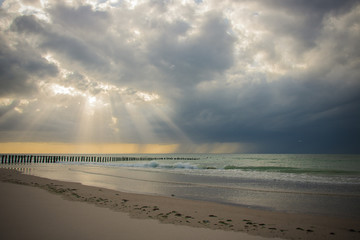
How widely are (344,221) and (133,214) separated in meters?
7.13

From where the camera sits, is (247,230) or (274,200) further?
(274,200)

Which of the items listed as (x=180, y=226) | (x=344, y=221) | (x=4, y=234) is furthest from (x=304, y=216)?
(x=4, y=234)

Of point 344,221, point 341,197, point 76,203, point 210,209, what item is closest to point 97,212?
point 76,203

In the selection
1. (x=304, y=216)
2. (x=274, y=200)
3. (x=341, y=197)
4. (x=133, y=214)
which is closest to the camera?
(x=133, y=214)

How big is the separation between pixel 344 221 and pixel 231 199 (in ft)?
15.9

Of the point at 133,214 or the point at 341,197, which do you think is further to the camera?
the point at 341,197

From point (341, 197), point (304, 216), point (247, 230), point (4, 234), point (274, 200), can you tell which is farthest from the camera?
point (341, 197)

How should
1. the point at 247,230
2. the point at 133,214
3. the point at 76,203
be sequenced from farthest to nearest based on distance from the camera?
the point at 76,203, the point at 133,214, the point at 247,230

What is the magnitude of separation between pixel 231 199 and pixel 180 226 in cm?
592

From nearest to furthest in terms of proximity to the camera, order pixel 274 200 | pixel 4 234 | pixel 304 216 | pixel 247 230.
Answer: pixel 4 234
pixel 247 230
pixel 304 216
pixel 274 200

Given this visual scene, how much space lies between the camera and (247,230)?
20.0 feet

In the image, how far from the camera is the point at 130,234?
17.3 feet

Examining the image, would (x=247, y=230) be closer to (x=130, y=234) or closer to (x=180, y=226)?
(x=180, y=226)

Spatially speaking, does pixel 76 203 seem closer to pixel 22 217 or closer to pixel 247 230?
pixel 22 217
